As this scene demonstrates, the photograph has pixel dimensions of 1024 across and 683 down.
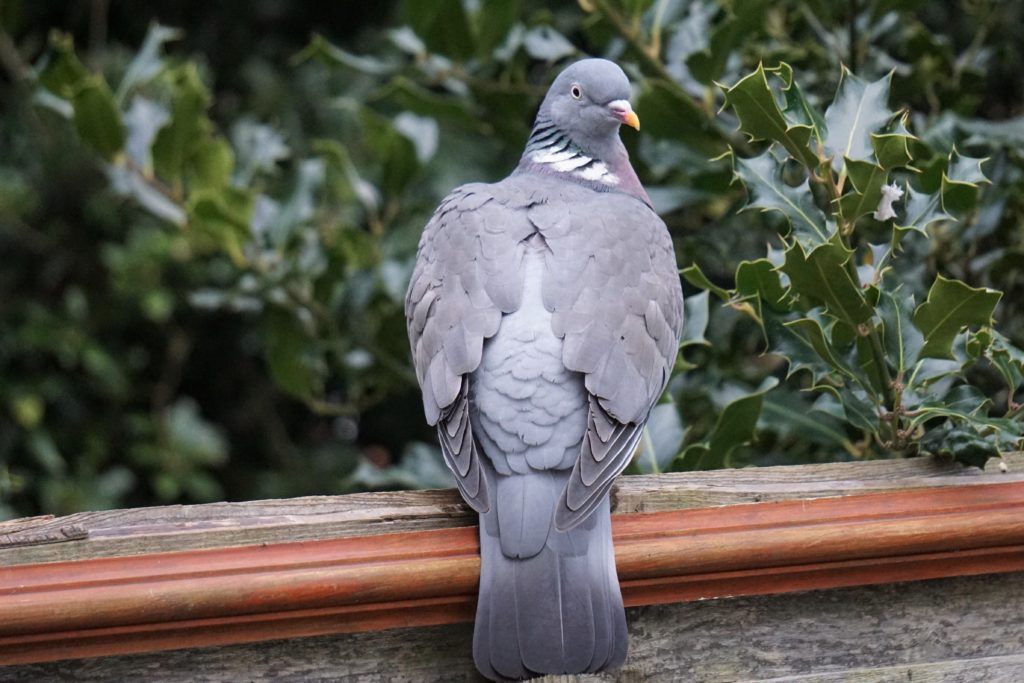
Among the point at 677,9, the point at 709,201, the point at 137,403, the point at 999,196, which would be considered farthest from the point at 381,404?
the point at 999,196

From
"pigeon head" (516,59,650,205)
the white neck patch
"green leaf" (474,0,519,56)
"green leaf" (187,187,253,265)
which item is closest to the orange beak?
"pigeon head" (516,59,650,205)

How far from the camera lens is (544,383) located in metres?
1.62

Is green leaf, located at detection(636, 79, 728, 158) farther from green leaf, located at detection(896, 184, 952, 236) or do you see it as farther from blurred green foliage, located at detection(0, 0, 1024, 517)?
green leaf, located at detection(896, 184, 952, 236)

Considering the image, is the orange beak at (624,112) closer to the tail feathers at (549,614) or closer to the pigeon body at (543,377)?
the pigeon body at (543,377)

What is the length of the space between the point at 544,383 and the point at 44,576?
2.19 ft

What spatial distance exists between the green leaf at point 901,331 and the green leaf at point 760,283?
5.7 inches

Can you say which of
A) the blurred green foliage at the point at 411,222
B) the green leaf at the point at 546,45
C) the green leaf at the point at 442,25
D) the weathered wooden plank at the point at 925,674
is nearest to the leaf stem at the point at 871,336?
the blurred green foliage at the point at 411,222

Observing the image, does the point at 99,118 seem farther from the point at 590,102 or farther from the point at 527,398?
the point at 527,398

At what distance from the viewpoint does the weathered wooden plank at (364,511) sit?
1306 mm

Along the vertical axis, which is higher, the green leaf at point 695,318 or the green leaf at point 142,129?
the green leaf at point 142,129

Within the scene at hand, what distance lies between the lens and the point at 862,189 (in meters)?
1.61

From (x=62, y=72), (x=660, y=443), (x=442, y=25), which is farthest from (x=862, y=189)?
(x=62, y=72)

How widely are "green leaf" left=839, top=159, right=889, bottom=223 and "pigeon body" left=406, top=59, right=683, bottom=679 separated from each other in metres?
0.32

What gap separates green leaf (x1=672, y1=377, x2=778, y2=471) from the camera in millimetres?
1854
